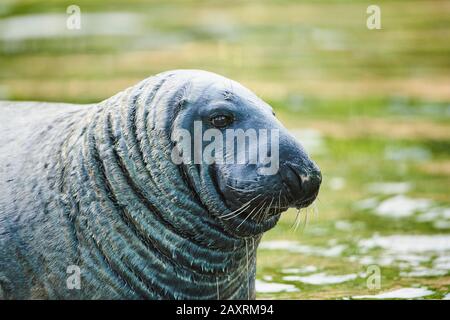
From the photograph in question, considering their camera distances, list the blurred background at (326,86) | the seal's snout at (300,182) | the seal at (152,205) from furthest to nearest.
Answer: the blurred background at (326,86)
the seal at (152,205)
the seal's snout at (300,182)

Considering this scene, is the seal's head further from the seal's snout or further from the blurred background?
the blurred background

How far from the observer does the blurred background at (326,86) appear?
911 centimetres

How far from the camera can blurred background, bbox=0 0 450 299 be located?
9.11m

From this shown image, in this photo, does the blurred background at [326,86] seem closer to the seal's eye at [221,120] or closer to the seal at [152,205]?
the seal at [152,205]

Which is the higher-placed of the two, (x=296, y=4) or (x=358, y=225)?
(x=296, y=4)

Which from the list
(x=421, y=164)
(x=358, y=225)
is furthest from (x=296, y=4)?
(x=358, y=225)

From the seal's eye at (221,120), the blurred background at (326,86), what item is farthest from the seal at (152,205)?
the blurred background at (326,86)

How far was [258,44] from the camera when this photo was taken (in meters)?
18.3

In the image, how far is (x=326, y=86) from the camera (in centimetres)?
1594

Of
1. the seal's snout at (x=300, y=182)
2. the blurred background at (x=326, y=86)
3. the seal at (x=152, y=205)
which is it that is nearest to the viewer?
the seal's snout at (x=300, y=182)

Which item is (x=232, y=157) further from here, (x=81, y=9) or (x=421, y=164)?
(x=81, y=9)

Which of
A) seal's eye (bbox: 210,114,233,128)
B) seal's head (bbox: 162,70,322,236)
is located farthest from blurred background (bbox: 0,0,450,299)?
seal's eye (bbox: 210,114,233,128)

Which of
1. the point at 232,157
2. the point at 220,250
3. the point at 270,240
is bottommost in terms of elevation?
the point at 270,240

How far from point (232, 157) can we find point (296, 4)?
605 inches
